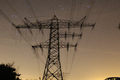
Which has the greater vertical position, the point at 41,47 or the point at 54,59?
the point at 41,47

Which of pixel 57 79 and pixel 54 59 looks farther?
pixel 54 59

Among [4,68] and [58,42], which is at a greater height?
[58,42]

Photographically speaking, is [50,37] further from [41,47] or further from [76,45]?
[76,45]

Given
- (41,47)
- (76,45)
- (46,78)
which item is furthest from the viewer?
(76,45)

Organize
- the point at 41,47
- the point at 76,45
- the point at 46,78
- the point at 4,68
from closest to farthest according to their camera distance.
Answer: the point at 46,78 < the point at 4,68 < the point at 41,47 < the point at 76,45

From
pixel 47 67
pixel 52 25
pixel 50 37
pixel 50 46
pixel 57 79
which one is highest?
pixel 52 25

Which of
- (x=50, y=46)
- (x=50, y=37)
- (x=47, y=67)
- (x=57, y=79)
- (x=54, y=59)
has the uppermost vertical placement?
(x=50, y=37)

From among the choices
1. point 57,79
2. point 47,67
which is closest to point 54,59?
point 47,67

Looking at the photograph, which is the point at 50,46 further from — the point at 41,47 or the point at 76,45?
the point at 76,45

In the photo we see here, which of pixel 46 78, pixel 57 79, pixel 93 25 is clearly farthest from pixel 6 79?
pixel 93 25
